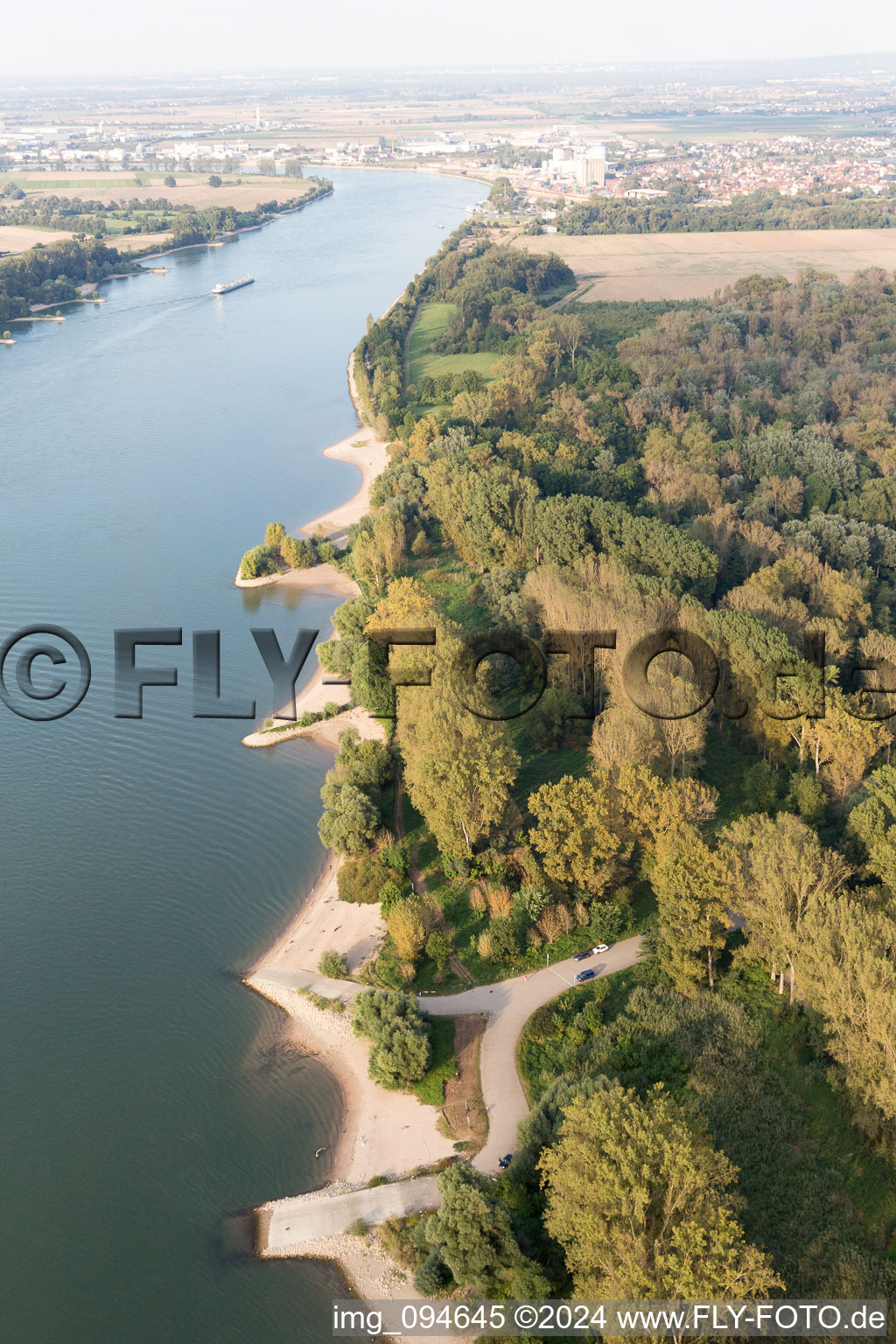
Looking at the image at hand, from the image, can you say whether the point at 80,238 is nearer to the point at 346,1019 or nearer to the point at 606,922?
the point at 346,1019

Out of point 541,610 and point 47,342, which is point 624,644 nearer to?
point 541,610

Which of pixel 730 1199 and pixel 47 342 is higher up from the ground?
pixel 47 342

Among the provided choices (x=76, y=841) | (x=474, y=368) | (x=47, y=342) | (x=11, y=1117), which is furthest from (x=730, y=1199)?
(x=47, y=342)

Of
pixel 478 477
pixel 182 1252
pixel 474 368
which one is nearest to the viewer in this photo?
pixel 182 1252

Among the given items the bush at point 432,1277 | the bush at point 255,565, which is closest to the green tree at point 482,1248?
the bush at point 432,1277

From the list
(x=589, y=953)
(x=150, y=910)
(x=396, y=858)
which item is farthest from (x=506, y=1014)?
(x=150, y=910)

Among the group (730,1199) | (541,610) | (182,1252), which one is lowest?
(182,1252)
